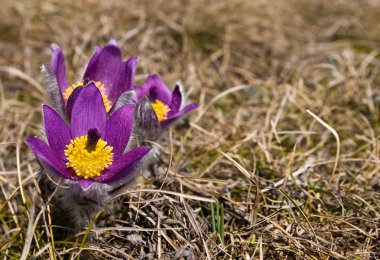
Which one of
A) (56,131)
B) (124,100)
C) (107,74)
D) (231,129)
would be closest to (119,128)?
(124,100)

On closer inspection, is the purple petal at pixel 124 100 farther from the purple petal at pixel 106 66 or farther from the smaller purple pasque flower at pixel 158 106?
the purple petal at pixel 106 66

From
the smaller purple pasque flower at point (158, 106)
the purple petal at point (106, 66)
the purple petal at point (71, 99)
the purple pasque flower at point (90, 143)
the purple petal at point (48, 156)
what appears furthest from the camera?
the purple petal at point (106, 66)

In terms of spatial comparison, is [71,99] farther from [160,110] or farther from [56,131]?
[160,110]

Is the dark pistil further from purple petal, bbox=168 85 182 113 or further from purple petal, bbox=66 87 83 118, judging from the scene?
purple petal, bbox=168 85 182 113

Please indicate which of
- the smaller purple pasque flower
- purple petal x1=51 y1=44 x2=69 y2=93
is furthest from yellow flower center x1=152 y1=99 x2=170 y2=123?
purple petal x1=51 y1=44 x2=69 y2=93

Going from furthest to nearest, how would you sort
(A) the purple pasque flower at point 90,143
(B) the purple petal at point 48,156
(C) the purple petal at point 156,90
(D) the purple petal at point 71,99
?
(C) the purple petal at point 156,90
(D) the purple petal at point 71,99
(A) the purple pasque flower at point 90,143
(B) the purple petal at point 48,156

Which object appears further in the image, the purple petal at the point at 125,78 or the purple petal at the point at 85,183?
the purple petal at the point at 125,78

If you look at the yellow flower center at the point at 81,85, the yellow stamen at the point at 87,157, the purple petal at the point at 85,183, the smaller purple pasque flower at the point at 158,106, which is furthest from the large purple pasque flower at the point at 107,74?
the purple petal at the point at 85,183

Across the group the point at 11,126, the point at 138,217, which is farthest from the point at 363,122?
the point at 11,126
